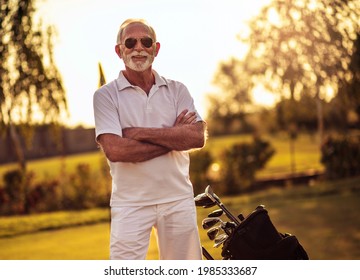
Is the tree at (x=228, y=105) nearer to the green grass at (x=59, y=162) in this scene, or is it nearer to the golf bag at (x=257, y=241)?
the green grass at (x=59, y=162)

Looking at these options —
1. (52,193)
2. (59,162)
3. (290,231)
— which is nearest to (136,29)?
(290,231)

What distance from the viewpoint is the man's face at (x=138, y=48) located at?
2900 millimetres

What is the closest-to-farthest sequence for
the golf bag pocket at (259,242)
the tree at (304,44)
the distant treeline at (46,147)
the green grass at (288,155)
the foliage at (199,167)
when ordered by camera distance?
the golf bag pocket at (259,242) < the tree at (304,44) < the foliage at (199,167) < the green grass at (288,155) < the distant treeline at (46,147)

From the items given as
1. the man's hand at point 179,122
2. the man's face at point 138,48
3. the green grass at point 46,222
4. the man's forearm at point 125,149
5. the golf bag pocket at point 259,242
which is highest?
the man's face at point 138,48

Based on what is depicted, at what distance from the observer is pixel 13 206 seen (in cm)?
927

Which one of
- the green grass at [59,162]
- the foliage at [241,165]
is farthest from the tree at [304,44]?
the green grass at [59,162]

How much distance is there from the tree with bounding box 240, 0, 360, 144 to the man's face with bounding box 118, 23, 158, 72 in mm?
4388

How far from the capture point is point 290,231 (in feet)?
20.1

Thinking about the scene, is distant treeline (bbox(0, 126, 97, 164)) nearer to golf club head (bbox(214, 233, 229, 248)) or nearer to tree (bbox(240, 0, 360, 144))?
tree (bbox(240, 0, 360, 144))

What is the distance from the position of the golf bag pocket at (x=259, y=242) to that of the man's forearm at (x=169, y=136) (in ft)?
1.28

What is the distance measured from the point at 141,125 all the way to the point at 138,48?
312 millimetres

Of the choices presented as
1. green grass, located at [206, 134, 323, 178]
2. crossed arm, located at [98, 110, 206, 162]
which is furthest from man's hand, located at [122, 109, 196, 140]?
green grass, located at [206, 134, 323, 178]

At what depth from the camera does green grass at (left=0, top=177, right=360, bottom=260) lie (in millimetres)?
5285
